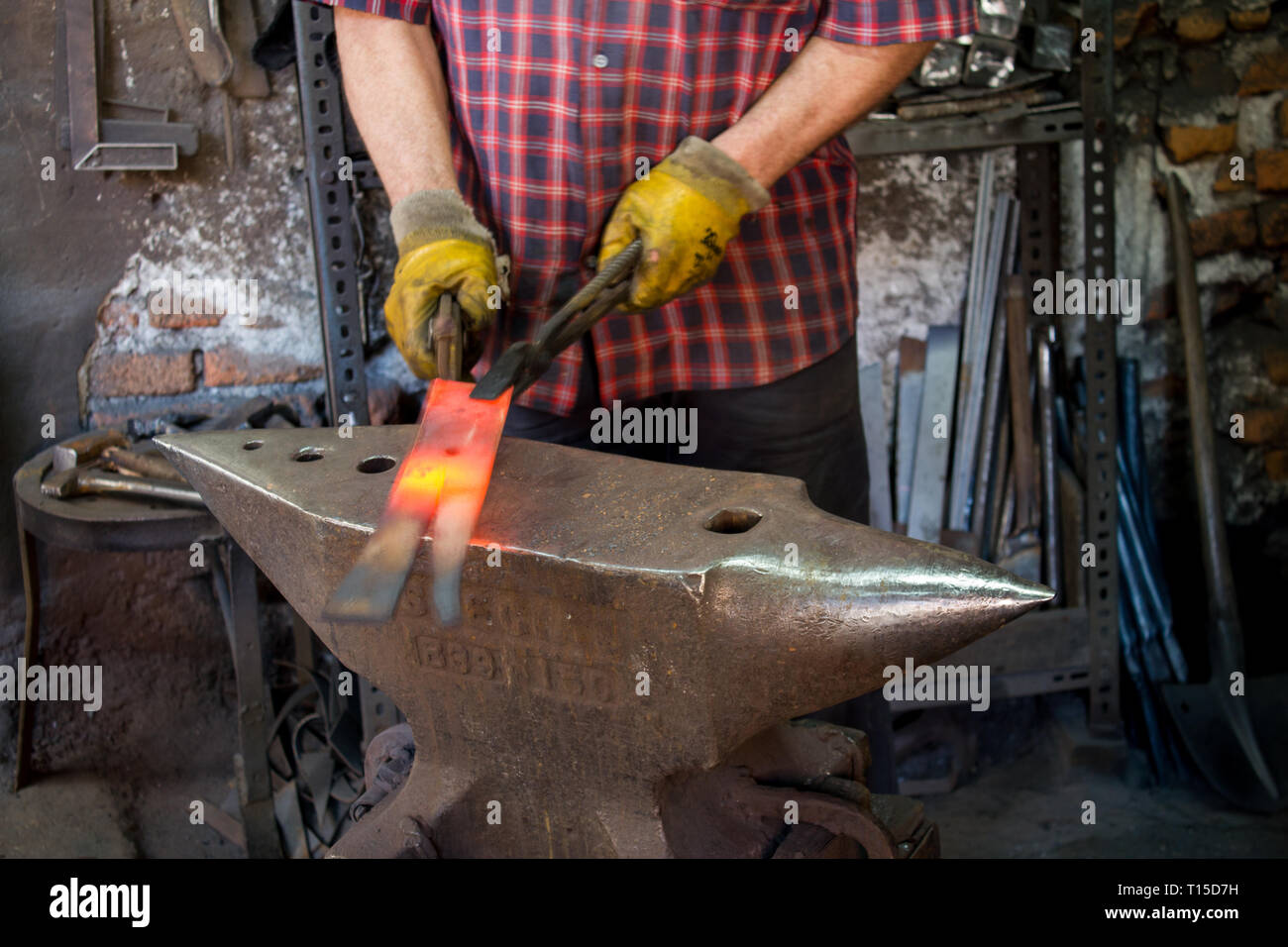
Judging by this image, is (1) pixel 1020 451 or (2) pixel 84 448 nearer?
(2) pixel 84 448

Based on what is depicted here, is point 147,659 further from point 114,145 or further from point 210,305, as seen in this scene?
point 114,145

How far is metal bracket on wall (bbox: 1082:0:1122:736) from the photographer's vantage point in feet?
7.21

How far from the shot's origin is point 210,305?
7.39 feet

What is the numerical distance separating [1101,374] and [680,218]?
1396mm

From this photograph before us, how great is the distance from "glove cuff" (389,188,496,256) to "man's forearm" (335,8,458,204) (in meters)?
0.04

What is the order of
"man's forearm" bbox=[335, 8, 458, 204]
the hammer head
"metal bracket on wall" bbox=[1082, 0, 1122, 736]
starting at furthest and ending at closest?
"metal bracket on wall" bbox=[1082, 0, 1122, 736] < the hammer head < "man's forearm" bbox=[335, 8, 458, 204]

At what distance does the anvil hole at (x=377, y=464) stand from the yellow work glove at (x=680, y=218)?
0.33 m
